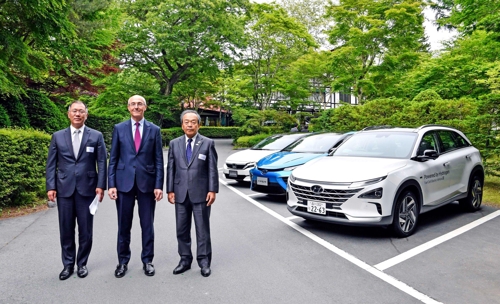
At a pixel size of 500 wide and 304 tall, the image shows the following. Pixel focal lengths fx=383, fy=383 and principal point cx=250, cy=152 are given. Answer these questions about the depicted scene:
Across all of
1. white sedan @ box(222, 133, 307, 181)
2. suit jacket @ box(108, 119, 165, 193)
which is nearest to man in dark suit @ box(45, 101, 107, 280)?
suit jacket @ box(108, 119, 165, 193)

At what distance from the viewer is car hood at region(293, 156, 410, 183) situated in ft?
17.3

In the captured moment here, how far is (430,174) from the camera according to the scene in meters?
5.87

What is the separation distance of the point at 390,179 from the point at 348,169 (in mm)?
622

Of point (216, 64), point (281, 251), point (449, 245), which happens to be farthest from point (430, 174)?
point (216, 64)

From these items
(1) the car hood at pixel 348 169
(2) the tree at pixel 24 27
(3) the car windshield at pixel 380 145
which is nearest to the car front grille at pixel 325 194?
(1) the car hood at pixel 348 169

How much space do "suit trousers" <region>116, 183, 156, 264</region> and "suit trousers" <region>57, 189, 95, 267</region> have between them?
0.35m

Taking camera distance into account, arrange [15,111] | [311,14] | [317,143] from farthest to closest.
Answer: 1. [311,14]
2. [15,111]
3. [317,143]

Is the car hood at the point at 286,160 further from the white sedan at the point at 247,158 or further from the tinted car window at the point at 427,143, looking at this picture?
the tinted car window at the point at 427,143

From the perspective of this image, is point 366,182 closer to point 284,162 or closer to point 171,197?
point 171,197

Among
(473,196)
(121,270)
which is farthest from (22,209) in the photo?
(473,196)

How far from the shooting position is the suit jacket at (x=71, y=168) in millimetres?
4008

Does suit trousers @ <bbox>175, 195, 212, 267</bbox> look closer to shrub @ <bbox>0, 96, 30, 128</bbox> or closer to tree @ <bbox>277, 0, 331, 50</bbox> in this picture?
shrub @ <bbox>0, 96, 30, 128</bbox>

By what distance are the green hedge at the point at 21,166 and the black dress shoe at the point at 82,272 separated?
3.64 meters

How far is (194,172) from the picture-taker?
13.3 feet
